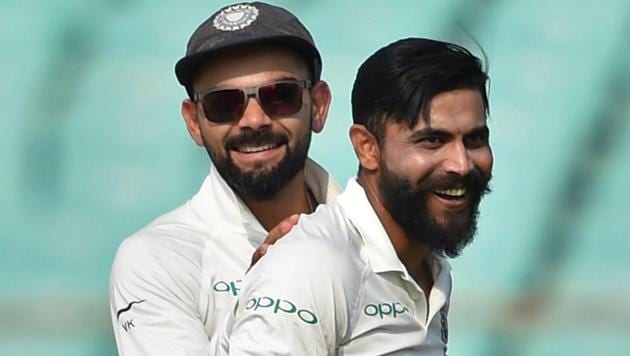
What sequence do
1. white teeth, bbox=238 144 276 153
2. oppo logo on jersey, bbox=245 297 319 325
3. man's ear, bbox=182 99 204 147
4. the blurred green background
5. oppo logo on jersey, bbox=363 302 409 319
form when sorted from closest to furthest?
oppo logo on jersey, bbox=245 297 319 325 → oppo logo on jersey, bbox=363 302 409 319 → white teeth, bbox=238 144 276 153 → man's ear, bbox=182 99 204 147 → the blurred green background

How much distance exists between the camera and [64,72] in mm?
4504

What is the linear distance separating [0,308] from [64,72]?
69 centimetres

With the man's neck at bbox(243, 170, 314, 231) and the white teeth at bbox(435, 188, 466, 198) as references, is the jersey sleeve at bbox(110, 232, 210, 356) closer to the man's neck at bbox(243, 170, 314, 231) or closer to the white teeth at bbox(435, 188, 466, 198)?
the man's neck at bbox(243, 170, 314, 231)

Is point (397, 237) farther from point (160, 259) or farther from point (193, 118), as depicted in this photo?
point (193, 118)

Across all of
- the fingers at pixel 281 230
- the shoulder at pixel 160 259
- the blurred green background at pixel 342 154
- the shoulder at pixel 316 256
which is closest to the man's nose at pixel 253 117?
the shoulder at pixel 160 259

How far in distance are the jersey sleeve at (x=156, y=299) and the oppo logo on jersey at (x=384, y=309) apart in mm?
478

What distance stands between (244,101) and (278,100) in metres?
0.06

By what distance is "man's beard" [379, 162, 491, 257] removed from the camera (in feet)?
7.68

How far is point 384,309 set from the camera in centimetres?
229

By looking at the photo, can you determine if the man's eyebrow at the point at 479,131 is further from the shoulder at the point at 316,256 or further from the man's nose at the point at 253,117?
the man's nose at the point at 253,117

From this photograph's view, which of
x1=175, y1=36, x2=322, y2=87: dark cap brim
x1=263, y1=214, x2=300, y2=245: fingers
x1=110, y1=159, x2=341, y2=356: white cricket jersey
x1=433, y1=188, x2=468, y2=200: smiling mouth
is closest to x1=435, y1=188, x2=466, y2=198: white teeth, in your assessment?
x1=433, y1=188, x2=468, y2=200: smiling mouth

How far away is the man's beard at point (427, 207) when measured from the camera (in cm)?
234

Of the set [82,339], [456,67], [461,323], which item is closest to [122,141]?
[82,339]

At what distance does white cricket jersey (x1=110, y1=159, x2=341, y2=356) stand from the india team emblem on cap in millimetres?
271
